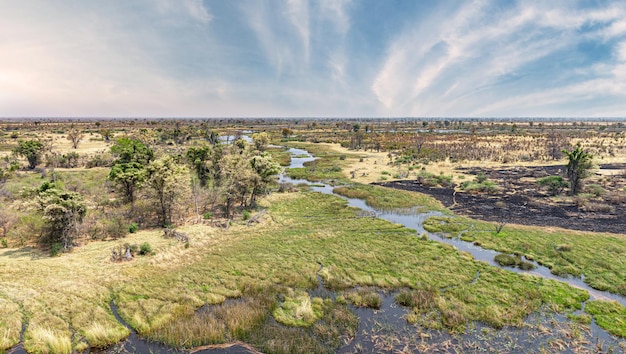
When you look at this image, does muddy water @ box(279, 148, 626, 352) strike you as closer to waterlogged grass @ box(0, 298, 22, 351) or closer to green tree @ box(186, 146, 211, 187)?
waterlogged grass @ box(0, 298, 22, 351)

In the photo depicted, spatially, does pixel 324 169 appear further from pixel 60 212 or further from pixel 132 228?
pixel 60 212

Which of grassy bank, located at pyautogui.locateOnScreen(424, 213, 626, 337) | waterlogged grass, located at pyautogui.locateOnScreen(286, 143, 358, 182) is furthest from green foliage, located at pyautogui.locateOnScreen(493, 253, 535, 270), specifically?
waterlogged grass, located at pyautogui.locateOnScreen(286, 143, 358, 182)

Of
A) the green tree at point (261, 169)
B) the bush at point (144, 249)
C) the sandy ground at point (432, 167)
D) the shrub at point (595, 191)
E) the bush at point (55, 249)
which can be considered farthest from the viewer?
the sandy ground at point (432, 167)

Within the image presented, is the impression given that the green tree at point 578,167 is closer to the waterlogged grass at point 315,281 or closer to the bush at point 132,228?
the waterlogged grass at point 315,281

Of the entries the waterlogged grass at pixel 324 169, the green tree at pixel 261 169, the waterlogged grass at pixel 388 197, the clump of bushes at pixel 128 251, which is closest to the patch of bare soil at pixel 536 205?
the waterlogged grass at pixel 388 197

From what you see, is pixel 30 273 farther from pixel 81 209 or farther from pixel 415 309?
pixel 415 309

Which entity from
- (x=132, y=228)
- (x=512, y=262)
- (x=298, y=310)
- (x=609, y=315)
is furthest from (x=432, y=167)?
(x=132, y=228)
